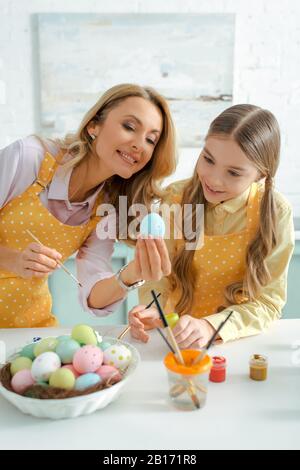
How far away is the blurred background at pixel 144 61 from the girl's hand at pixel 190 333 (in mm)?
1385

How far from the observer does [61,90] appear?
2.75 metres

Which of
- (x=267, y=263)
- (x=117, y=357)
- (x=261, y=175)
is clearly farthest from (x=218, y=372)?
(x=261, y=175)

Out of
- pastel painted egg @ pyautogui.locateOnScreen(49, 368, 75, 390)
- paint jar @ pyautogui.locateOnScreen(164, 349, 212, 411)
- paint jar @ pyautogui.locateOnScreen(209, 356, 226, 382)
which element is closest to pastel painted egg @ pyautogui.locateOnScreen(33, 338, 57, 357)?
pastel painted egg @ pyautogui.locateOnScreen(49, 368, 75, 390)

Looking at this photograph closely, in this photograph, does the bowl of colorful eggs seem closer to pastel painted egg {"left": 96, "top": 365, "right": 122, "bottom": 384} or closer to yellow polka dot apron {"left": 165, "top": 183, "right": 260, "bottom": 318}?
pastel painted egg {"left": 96, "top": 365, "right": 122, "bottom": 384}

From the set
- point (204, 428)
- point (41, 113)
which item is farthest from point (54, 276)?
point (204, 428)

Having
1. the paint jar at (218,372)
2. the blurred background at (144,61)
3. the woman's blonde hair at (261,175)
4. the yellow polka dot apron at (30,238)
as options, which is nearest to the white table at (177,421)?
the paint jar at (218,372)

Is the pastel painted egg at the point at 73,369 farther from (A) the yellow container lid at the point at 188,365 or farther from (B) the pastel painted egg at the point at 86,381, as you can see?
(A) the yellow container lid at the point at 188,365

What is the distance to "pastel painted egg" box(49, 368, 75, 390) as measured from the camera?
0.94 meters

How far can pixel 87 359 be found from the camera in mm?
984

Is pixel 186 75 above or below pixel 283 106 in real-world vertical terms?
above

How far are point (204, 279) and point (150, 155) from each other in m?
0.42

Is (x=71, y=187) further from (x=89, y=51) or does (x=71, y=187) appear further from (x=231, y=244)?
(x=89, y=51)

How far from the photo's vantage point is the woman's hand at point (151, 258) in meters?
1.24
